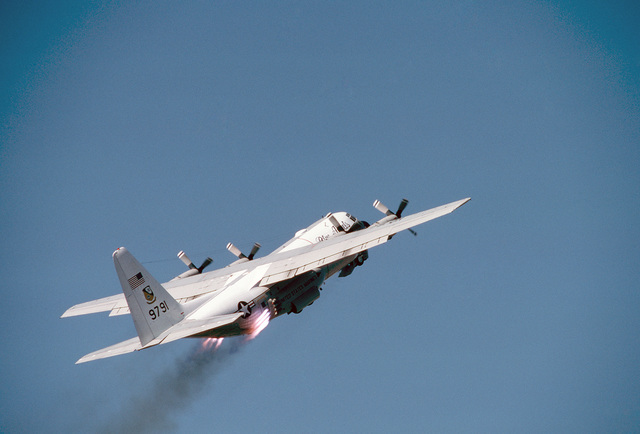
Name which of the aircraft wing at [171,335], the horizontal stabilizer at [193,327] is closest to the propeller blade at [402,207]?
the horizontal stabilizer at [193,327]

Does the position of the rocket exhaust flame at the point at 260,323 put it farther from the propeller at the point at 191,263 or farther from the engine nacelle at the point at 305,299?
the propeller at the point at 191,263

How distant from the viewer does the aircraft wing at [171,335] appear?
1775 inches

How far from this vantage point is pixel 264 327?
5019 centimetres

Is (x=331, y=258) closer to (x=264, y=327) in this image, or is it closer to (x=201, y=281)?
(x=264, y=327)

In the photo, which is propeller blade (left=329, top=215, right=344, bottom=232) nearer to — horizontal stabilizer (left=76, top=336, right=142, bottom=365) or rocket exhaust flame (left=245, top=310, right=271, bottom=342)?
rocket exhaust flame (left=245, top=310, right=271, bottom=342)

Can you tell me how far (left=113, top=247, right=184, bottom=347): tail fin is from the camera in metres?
45.6

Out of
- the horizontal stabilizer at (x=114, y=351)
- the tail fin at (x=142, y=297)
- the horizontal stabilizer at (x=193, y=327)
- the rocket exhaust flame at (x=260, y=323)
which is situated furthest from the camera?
the rocket exhaust flame at (x=260, y=323)

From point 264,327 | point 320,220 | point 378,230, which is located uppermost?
point 320,220

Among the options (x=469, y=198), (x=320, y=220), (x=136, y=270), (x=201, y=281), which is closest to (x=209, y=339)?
(x=201, y=281)

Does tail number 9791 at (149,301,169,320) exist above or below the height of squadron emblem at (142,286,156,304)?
below

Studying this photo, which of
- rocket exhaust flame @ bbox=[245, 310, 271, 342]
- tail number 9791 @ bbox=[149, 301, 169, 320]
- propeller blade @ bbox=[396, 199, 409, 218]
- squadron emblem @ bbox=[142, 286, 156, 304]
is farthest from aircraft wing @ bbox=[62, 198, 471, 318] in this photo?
squadron emblem @ bbox=[142, 286, 156, 304]

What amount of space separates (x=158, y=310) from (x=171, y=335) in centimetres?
208

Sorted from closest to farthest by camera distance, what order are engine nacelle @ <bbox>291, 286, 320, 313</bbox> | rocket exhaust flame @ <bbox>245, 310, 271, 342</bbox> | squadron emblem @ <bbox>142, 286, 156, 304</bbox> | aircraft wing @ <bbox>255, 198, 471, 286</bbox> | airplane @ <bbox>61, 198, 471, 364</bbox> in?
airplane @ <bbox>61, 198, 471, 364</bbox>
squadron emblem @ <bbox>142, 286, 156, 304</bbox>
rocket exhaust flame @ <bbox>245, 310, 271, 342</bbox>
aircraft wing @ <bbox>255, 198, 471, 286</bbox>
engine nacelle @ <bbox>291, 286, 320, 313</bbox>

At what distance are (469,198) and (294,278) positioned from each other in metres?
13.2
